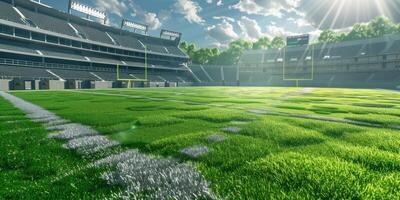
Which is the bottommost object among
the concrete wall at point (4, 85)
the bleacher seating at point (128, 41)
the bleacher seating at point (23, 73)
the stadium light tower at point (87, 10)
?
the concrete wall at point (4, 85)

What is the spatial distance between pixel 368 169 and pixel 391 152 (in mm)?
1482

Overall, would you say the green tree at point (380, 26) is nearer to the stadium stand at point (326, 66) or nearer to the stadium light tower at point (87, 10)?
the stadium stand at point (326, 66)

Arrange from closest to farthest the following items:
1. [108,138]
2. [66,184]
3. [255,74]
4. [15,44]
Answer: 1. [66,184]
2. [108,138]
3. [15,44]
4. [255,74]

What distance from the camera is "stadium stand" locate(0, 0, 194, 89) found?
48.8 m

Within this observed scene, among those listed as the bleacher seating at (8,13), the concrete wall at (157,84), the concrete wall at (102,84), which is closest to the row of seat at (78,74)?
the concrete wall at (102,84)

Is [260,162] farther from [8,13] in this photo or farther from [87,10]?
[87,10]

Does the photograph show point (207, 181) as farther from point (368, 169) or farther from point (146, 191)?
point (368, 169)

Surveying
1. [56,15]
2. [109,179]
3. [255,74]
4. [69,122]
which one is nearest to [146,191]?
[109,179]

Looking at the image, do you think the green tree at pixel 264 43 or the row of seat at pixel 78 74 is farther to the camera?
the green tree at pixel 264 43

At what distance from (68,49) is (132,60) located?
63.1 ft

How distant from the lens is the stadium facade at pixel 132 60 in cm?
4969

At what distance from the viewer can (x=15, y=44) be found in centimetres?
5072

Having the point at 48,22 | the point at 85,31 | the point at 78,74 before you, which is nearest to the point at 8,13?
Result: the point at 48,22

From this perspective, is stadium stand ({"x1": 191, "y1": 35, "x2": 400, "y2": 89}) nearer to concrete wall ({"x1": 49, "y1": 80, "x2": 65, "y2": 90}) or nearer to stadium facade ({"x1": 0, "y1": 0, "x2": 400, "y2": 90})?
stadium facade ({"x1": 0, "y1": 0, "x2": 400, "y2": 90})
